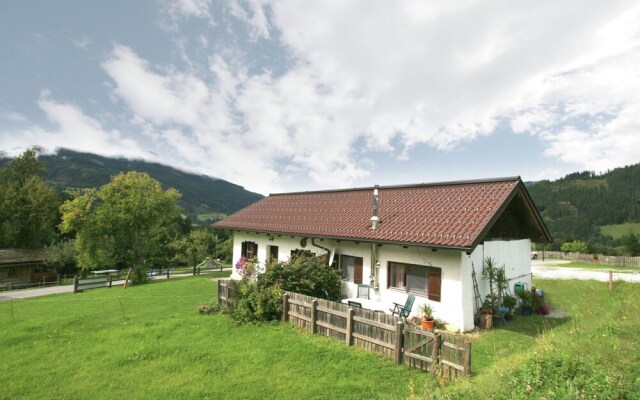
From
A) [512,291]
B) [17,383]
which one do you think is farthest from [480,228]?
[17,383]

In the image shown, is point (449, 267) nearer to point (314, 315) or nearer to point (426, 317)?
point (426, 317)

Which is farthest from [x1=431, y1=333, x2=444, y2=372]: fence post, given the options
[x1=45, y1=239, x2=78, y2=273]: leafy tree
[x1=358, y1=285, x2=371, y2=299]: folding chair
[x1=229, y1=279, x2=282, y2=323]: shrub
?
[x1=45, y1=239, x2=78, y2=273]: leafy tree

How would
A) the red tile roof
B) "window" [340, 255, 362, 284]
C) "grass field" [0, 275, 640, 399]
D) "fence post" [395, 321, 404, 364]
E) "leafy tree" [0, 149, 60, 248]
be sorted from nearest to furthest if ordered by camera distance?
"grass field" [0, 275, 640, 399], "fence post" [395, 321, 404, 364], the red tile roof, "window" [340, 255, 362, 284], "leafy tree" [0, 149, 60, 248]

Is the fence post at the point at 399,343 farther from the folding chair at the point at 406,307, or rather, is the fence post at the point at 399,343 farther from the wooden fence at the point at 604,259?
the wooden fence at the point at 604,259

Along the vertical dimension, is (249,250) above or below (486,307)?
above

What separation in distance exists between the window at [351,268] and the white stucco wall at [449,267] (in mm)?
227

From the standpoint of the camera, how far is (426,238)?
11.3m

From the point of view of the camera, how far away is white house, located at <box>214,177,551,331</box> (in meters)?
10.9

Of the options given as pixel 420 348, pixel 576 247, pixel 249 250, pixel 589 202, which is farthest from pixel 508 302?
pixel 589 202

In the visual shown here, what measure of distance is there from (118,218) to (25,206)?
24.8 meters

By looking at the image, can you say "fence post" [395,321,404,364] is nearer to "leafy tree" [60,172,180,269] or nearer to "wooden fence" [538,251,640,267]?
"leafy tree" [60,172,180,269]

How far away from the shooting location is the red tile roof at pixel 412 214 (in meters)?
11.3

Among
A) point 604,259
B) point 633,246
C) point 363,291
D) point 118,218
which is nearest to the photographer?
point 363,291

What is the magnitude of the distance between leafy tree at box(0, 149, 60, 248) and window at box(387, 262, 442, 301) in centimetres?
4866
